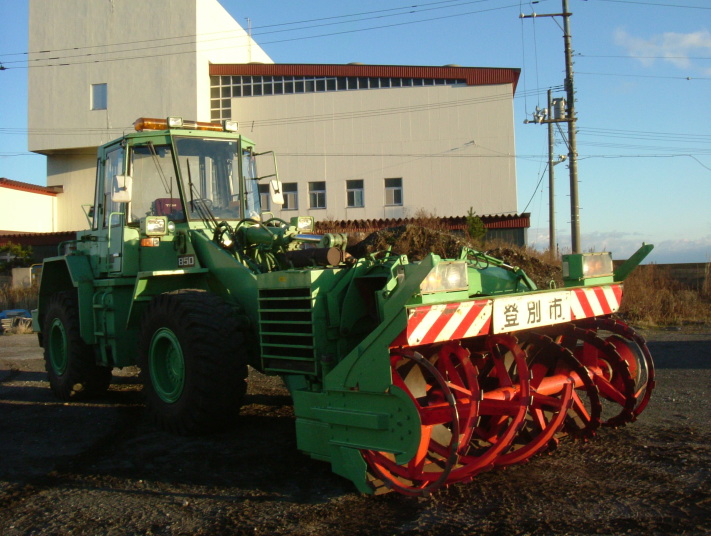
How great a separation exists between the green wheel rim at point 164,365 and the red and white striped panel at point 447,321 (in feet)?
8.93

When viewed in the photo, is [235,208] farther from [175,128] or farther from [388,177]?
[388,177]

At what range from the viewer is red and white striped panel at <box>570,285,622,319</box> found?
18.3 feet

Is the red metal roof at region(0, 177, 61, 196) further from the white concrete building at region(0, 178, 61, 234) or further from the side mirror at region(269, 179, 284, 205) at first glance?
the side mirror at region(269, 179, 284, 205)

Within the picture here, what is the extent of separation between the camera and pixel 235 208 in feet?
25.5

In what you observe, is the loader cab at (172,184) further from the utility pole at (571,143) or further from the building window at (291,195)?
the building window at (291,195)

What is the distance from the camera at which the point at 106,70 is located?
34188mm

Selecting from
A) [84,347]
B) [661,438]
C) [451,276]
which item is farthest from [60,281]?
[661,438]

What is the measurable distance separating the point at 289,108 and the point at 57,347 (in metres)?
25.1

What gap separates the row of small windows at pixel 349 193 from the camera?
3272 cm

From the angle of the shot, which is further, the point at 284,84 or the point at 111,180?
the point at 284,84

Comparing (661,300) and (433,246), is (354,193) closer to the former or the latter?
(661,300)

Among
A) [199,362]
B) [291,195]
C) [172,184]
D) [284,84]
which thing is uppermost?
[284,84]

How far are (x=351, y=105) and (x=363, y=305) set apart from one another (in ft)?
90.6

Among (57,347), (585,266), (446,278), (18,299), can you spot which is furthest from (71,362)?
(18,299)
